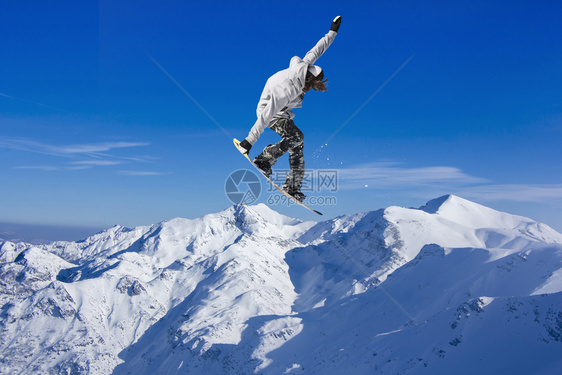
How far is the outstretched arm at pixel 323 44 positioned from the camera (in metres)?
9.38

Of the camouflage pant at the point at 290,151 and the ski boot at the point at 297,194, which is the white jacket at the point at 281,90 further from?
the ski boot at the point at 297,194

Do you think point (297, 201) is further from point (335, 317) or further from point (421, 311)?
point (335, 317)

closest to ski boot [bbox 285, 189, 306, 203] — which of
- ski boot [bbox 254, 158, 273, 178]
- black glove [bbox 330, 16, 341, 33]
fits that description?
ski boot [bbox 254, 158, 273, 178]

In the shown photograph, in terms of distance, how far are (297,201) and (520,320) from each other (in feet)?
338

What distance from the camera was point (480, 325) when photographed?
9931 cm

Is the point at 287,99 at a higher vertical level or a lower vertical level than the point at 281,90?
lower

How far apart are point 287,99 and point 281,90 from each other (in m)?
0.25

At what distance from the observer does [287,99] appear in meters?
8.77

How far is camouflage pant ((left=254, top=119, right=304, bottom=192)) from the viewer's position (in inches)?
423

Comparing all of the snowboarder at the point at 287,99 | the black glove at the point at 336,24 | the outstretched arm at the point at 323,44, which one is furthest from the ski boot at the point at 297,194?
the black glove at the point at 336,24

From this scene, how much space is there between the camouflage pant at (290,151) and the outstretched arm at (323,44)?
1.85 meters

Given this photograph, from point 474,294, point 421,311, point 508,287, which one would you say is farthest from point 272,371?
point 508,287

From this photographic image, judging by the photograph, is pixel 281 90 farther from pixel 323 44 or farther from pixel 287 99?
pixel 323 44

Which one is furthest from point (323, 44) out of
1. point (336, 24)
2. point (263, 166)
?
point (263, 166)
